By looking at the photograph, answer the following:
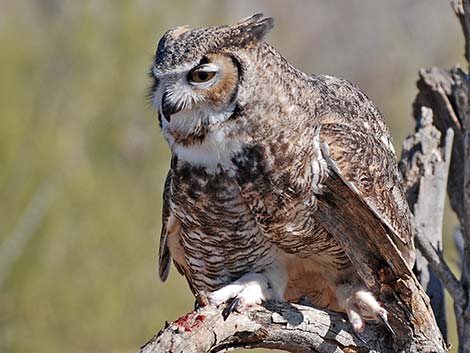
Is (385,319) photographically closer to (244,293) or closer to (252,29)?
(244,293)

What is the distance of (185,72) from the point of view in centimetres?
244

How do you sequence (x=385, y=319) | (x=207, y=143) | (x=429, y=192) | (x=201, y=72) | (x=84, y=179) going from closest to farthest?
(x=201, y=72)
(x=207, y=143)
(x=385, y=319)
(x=429, y=192)
(x=84, y=179)

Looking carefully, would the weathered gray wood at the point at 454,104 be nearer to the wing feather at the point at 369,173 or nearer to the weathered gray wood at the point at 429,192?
the weathered gray wood at the point at 429,192

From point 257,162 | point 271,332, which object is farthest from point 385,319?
point 257,162

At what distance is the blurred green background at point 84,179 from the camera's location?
26.5 feet

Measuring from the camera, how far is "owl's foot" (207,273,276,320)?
102 inches

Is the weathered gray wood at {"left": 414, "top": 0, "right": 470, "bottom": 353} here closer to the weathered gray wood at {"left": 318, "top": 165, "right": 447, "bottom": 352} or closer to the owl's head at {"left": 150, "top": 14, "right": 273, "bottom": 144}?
the weathered gray wood at {"left": 318, "top": 165, "right": 447, "bottom": 352}

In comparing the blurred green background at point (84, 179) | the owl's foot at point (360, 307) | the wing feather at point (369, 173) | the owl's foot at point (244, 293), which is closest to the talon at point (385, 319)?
the owl's foot at point (360, 307)

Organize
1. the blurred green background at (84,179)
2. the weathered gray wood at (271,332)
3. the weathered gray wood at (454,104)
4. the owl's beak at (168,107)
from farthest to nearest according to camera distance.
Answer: the blurred green background at (84,179) < the weathered gray wood at (454,104) < the owl's beak at (168,107) < the weathered gray wood at (271,332)

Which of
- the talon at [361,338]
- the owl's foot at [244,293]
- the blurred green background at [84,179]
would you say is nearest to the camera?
the owl's foot at [244,293]

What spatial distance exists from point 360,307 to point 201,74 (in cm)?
89

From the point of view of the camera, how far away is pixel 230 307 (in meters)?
2.56

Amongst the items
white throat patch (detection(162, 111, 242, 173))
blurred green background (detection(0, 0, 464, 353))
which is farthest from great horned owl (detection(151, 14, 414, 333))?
blurred green background (detection(0, 0, 464, 353))

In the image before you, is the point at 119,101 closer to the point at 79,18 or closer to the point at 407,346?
the point at 79,18
